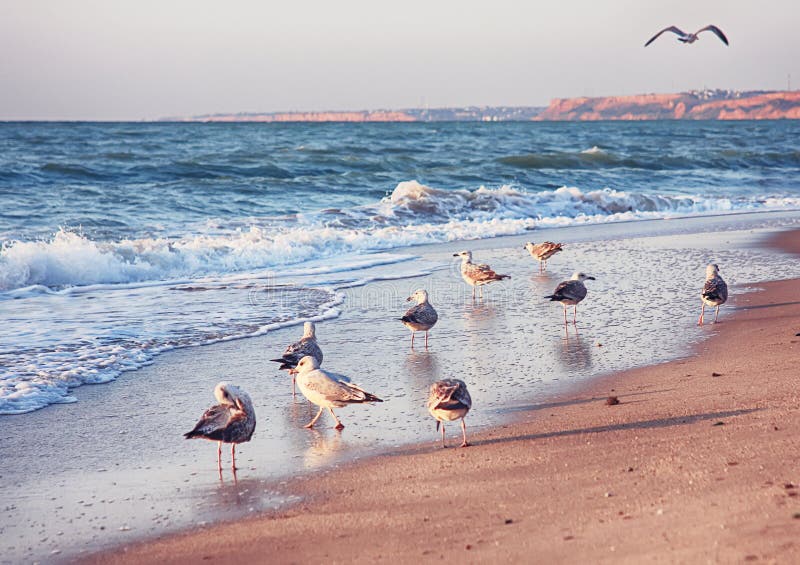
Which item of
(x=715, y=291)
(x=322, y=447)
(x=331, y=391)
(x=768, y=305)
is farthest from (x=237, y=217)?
(x=322, y=447)

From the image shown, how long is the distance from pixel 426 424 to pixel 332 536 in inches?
84.0

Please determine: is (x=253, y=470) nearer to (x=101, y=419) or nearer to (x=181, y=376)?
(x=101, y=419)

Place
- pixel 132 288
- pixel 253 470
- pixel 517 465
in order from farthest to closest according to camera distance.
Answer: pixel 132 288 < pixel 253 470 < pixel 517 465

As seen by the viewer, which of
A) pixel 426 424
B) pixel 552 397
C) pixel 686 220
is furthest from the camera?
pixel 686 220

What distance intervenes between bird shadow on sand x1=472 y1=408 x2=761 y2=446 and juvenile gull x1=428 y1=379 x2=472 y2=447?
22 centimetres

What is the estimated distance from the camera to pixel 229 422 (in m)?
5.98

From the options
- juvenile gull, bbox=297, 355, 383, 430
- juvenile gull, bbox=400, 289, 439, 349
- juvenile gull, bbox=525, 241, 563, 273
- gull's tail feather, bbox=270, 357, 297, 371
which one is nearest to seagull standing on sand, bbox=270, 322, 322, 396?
gull's tail feather, bbox=270, 357, 297, 371

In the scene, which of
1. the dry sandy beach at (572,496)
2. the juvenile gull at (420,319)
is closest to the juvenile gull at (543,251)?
the juvenile gull at (420,319)

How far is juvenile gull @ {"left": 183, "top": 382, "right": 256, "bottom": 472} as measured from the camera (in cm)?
590

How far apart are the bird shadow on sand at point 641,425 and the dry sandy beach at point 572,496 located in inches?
0.6

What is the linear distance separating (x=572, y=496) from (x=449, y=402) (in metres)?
1.40

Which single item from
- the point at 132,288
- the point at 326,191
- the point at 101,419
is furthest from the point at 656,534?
the point at 326,191

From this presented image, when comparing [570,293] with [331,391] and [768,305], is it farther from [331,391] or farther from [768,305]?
[331,391]

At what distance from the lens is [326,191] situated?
28969 mm
